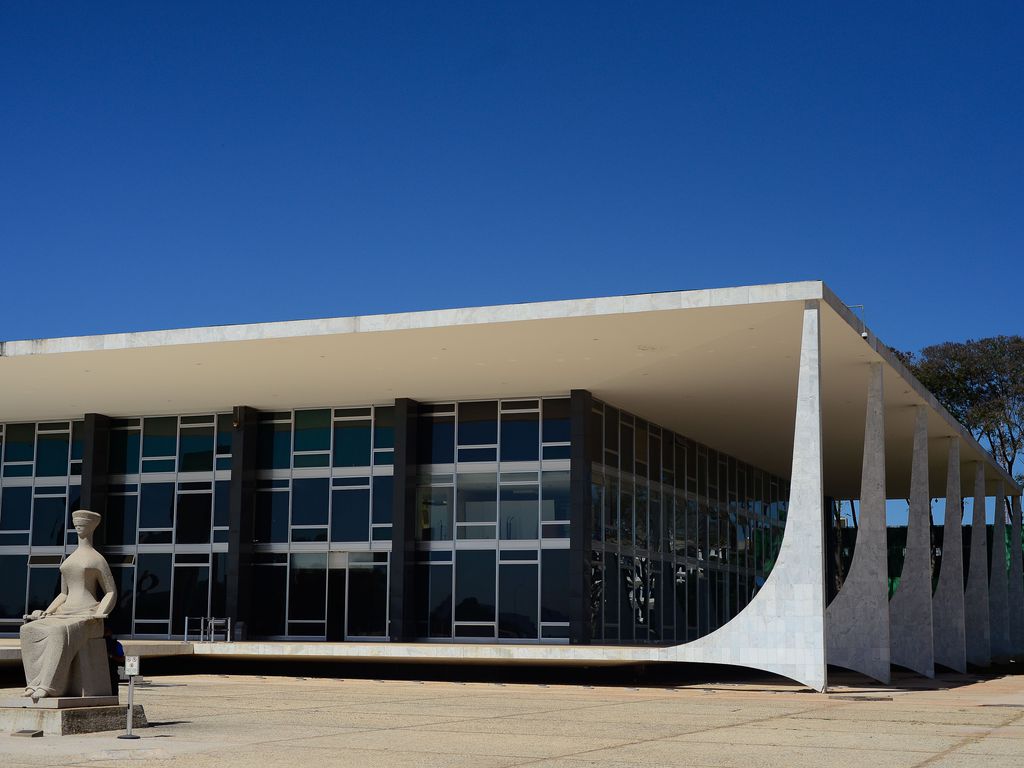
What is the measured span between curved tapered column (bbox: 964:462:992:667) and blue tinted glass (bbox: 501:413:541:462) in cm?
1788

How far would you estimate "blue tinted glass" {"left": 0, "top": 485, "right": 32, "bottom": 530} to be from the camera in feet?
111

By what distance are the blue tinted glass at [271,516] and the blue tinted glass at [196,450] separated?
5.74 feet

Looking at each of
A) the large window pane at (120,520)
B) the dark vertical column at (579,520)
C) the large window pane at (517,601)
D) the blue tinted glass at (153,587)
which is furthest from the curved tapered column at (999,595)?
the large window pane at (120,520)

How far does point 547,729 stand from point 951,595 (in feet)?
80.8

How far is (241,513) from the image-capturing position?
102 feet

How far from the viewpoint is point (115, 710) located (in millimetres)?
12602

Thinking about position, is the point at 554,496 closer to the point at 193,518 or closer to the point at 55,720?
the point at 193,518

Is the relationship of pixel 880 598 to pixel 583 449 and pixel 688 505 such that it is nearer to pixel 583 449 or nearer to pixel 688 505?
pixel 583 449

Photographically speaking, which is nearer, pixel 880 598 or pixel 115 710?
pixel 115 710

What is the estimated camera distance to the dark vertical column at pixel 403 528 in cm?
2923

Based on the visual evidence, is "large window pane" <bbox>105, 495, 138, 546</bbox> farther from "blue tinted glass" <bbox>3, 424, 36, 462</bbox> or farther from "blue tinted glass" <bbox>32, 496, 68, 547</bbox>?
"blue tinted glass" <bbox>3, 424, 36, 462</bbox>

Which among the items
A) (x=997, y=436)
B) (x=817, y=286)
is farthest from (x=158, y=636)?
(x=997, y=436)

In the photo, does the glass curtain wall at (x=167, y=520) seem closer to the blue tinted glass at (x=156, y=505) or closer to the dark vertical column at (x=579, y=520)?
the blue tinted glass at (x=156, y=505)

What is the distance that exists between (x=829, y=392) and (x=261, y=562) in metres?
14.7
